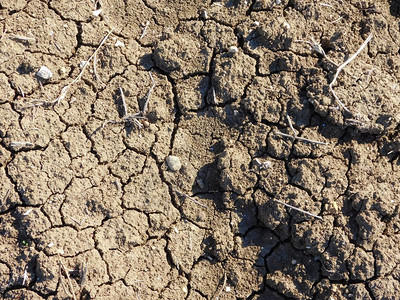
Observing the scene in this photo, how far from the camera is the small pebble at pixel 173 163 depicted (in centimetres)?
328

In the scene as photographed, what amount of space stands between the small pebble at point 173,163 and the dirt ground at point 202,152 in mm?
11

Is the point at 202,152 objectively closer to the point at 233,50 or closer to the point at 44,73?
the point at 233,50

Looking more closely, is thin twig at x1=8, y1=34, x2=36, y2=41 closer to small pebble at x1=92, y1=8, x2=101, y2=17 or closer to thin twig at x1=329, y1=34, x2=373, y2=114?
small pebble at x1=92, y1=8, x2=101, y2=17

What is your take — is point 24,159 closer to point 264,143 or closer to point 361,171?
point 264,143

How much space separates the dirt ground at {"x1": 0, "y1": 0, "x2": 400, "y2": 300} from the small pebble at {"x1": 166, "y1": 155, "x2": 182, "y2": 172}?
0.01m

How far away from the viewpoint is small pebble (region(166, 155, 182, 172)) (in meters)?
3.28

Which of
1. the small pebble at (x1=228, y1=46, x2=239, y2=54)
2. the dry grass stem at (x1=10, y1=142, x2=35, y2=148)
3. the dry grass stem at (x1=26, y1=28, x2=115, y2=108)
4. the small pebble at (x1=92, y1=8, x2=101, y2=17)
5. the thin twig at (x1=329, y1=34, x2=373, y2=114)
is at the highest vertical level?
the thin twig at (x1=329, y1=34, x2=373, y2=114)

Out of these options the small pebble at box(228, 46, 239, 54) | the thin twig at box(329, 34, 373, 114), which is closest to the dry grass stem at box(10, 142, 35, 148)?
the small pebble at box(228, 46, 239, 54)

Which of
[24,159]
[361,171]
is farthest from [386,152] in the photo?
[24,159]

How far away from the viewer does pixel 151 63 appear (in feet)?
11.2

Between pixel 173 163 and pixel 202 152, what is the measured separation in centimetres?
25

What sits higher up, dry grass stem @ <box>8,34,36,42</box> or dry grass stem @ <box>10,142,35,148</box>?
dry grass stem @ <box>8,34,36,42</box>

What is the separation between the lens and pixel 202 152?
3338 millimetres

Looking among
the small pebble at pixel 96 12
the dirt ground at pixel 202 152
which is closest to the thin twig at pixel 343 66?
the dirt ground at pixel 202 152
